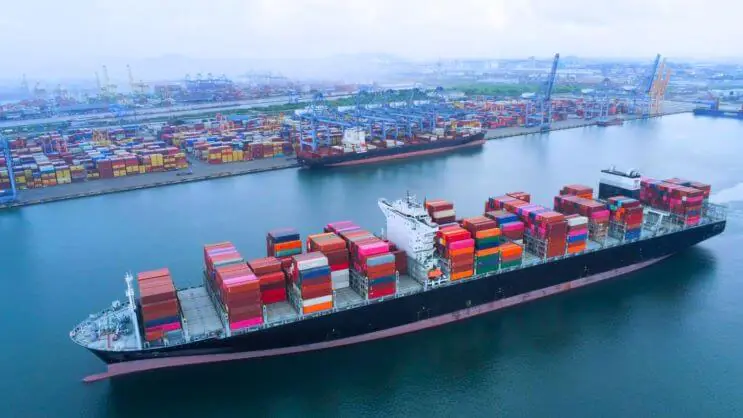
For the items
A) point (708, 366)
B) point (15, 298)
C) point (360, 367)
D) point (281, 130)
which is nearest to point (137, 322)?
point (360, 367)

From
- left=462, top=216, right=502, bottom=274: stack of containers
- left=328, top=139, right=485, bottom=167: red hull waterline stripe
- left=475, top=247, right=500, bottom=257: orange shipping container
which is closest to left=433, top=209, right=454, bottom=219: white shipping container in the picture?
left=462, top=216, right=502, bottom=274: stack of containers

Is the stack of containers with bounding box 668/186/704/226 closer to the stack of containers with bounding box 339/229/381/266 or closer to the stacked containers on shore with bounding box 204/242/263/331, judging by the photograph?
the stack of containers with bounding box 339/229/381/266

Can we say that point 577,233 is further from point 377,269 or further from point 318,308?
point 318,308

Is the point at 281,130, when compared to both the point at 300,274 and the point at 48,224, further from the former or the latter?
the point at 300,274

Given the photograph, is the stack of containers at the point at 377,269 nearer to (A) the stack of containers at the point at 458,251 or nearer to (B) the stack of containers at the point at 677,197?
(A) the stack of containers at the point at 458,251

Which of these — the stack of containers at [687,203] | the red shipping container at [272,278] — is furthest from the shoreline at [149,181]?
the stack of containers at [687,203]

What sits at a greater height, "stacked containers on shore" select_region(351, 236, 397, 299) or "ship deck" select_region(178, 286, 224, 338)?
"stacked containers on shore" select_region(351, 236, 397, 299)

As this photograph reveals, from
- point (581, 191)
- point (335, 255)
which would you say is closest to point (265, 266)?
point (335, 255)
